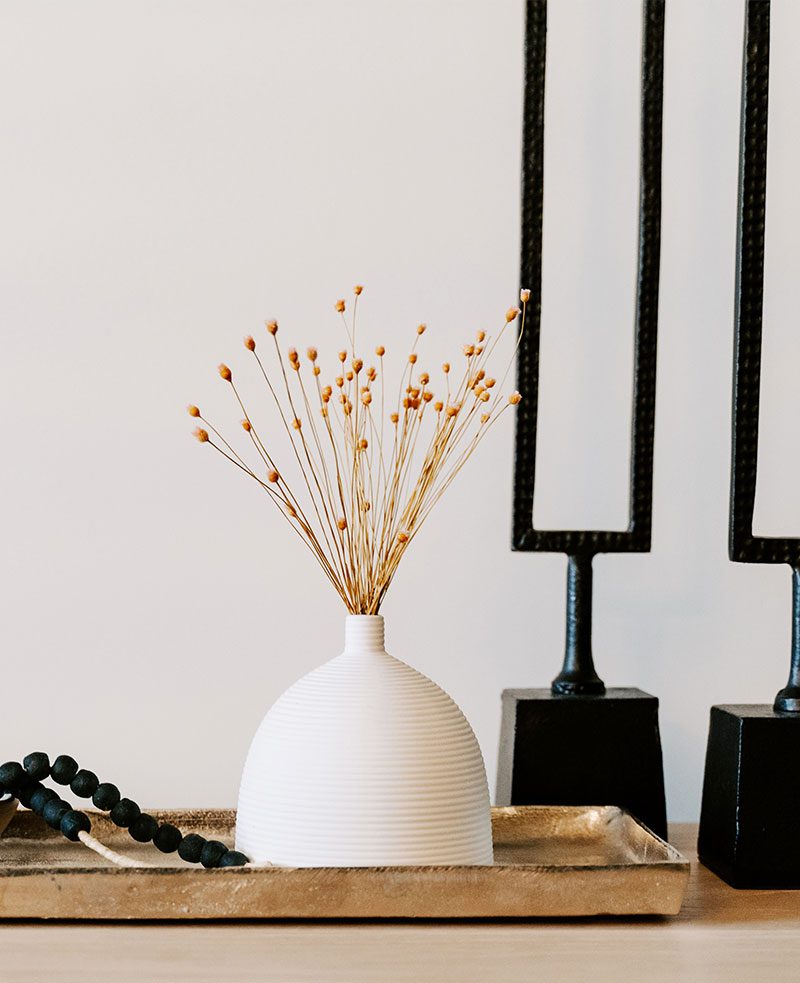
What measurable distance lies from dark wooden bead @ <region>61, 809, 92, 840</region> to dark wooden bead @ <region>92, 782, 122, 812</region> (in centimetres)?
1

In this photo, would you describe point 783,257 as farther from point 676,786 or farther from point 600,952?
point 600,952

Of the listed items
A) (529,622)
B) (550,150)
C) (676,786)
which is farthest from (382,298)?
(676,786)

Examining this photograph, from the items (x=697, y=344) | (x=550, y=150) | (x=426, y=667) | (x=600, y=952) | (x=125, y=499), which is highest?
(x=550, y=150)

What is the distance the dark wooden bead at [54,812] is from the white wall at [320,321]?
0.88 feet

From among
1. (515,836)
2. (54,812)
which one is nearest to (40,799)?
(54,812)

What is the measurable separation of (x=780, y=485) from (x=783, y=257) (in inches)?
8.2

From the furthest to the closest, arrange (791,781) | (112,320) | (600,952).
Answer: (112,320), (791,781), (600,952)

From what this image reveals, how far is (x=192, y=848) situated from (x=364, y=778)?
0.12 meters

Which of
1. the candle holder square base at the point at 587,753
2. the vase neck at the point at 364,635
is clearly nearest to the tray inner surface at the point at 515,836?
the candle holder square base at the point at 587,753

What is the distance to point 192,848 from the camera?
30.2 inches

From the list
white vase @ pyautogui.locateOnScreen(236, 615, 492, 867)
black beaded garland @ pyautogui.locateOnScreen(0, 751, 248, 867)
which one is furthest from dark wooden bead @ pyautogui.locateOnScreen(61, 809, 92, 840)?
white vase @ pyautogui.locateOnScreen(236, 615, 492, 867)

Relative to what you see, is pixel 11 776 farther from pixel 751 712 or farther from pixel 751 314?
pixel 751 314

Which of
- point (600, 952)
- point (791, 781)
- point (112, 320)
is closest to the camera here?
point (600, 952)

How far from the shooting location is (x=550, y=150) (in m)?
1.10
